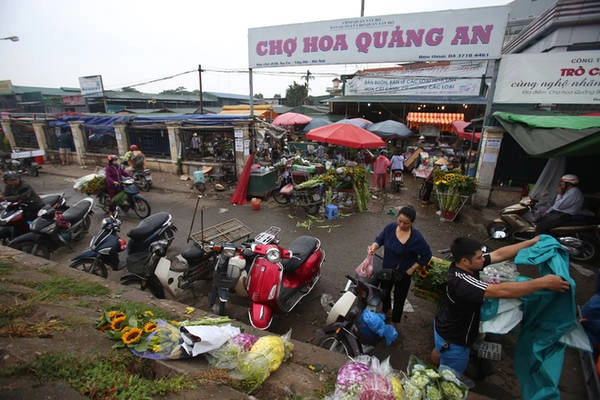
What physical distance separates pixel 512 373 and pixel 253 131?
30.8 ft

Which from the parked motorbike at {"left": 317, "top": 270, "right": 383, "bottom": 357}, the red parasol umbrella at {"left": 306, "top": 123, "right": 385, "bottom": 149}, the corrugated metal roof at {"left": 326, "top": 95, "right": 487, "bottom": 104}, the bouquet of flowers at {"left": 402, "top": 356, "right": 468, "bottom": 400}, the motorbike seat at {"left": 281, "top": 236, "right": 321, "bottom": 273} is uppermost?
the corrugated metal roof at {"left": 326, "top": 95, "right": 487, "bottom": 104}

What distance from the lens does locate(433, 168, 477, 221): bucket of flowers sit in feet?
22.8

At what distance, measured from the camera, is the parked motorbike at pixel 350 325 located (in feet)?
9.12

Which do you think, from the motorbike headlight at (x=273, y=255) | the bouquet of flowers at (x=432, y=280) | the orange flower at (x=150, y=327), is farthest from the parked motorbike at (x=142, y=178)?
the bouquet of flowers at (x=432, y=280)

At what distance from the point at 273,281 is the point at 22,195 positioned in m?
5.59

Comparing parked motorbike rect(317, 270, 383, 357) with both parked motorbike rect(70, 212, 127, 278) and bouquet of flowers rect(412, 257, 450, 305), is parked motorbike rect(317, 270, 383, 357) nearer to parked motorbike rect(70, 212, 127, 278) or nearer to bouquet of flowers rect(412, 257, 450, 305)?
bouquet of flowers rect(412, 257, 450, 305)

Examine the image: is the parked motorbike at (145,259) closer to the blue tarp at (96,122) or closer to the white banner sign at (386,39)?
the white banner sign at (386,39)

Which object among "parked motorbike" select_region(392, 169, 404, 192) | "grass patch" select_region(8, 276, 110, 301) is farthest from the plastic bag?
"parked motorbike" select_region(392, 169, 404, 192)

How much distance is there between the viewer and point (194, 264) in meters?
4.15

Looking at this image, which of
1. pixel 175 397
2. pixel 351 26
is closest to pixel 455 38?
pixel 351 26

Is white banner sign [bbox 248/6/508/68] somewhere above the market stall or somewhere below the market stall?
above

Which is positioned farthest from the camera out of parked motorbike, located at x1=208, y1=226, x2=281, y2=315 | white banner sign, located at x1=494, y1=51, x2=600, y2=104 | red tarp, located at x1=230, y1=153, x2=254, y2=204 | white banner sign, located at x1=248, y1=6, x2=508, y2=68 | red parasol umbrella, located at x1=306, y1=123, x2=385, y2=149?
red tarp, located at x1=230, y1=153, x2=254, y2=204

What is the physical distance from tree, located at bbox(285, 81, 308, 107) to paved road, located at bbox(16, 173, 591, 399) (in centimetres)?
3234

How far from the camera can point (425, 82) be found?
17.5 m
